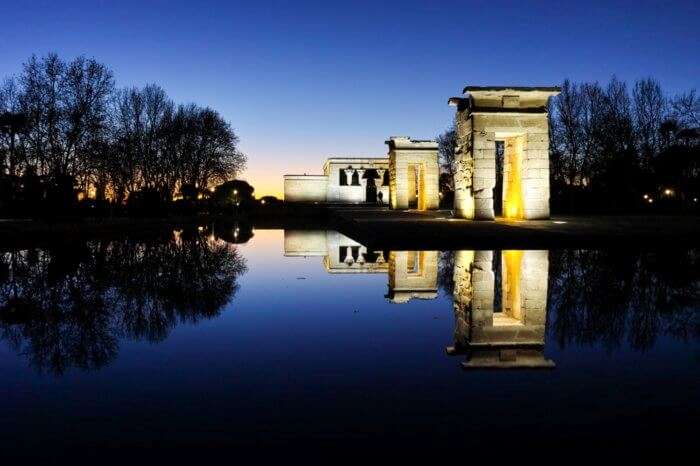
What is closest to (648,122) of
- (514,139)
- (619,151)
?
(619,151)

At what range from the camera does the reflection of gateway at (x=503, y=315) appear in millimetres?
4984

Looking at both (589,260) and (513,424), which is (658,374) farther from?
(589,260)

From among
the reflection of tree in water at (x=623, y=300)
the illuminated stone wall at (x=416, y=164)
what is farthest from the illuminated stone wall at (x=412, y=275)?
the illuminated stone wall at (x=416, y=164)

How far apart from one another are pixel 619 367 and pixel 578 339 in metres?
0.93

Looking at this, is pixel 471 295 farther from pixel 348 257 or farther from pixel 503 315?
pixel 348 257

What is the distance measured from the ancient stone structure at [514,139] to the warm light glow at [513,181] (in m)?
0.04

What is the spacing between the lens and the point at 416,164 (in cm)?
4016

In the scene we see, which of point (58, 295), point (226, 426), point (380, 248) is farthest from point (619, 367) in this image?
point (380, 248)

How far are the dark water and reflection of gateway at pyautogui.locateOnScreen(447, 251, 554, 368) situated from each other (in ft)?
0.12

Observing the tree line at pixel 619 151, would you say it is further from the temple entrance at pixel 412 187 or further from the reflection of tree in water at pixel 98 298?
the reflection of tree in water at pixel 98 298

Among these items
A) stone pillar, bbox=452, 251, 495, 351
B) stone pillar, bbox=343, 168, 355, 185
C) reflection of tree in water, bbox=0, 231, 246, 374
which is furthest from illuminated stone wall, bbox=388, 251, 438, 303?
stone pillar, bbox=343, 168, 355, 185

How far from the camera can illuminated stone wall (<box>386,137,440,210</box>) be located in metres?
39.7

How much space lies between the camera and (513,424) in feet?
11.1

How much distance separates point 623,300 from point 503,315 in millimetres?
1814
